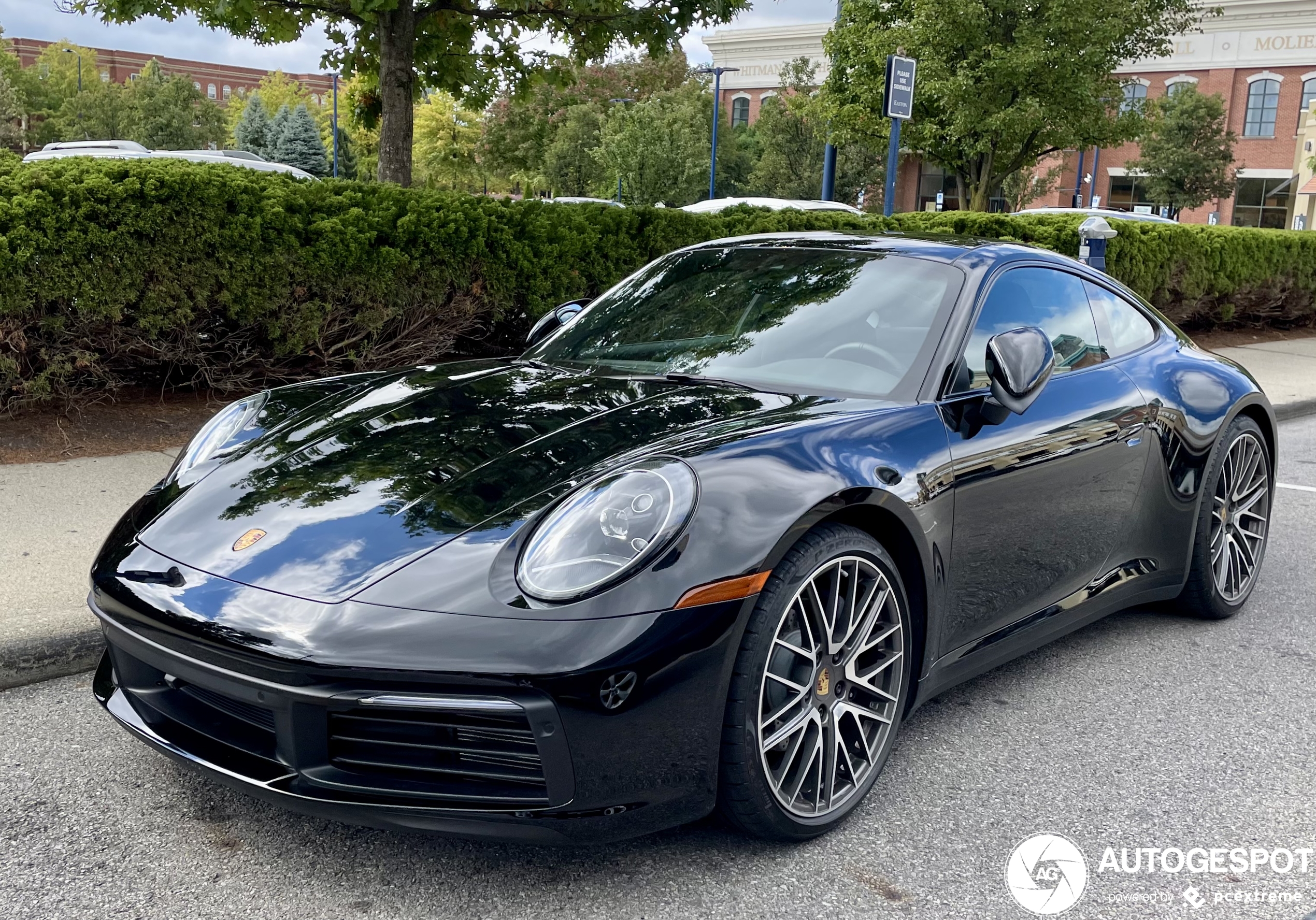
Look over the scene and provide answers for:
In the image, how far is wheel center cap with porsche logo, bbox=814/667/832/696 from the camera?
2.71 metres

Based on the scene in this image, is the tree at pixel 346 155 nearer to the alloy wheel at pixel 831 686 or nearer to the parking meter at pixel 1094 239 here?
the parking meter at pixel 1094 239

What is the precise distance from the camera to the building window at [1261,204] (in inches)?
2057

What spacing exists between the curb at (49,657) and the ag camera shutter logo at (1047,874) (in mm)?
2830

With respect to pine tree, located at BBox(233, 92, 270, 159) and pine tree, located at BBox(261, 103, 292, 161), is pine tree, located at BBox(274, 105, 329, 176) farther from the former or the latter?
pine tree, located at BBox(233, 92, 270, 159)

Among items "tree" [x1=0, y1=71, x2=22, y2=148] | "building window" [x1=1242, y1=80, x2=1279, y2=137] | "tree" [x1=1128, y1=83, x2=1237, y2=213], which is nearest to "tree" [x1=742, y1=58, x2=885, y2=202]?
"tree" [x1=1128, y1=83, x2=1237, y2=213]

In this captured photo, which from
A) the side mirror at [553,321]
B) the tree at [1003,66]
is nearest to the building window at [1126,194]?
the tree at [1003,66]

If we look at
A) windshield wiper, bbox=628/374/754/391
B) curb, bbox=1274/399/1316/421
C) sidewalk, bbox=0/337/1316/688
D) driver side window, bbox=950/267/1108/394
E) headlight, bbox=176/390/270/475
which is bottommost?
curb, bbox=1274/399/1316/421

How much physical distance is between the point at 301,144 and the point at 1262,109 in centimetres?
4303

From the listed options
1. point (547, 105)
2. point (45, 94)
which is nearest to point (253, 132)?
point (45, 94)

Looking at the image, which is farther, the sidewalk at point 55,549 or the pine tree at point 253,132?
the pine tree at point 253,132

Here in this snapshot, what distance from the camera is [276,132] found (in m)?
51.4

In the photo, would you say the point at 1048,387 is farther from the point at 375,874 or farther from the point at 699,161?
the point at 699,161

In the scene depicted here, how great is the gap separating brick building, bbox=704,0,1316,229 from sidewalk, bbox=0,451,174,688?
1895 inches

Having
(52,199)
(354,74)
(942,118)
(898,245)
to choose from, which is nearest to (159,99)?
(942,118)
